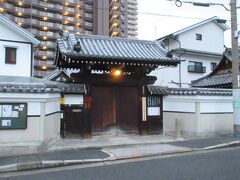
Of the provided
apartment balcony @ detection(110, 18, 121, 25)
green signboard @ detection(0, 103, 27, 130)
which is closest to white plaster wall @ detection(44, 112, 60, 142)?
green signboard @ detection(0, 103, 27, 130)

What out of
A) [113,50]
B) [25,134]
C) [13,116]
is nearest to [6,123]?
[13,116]

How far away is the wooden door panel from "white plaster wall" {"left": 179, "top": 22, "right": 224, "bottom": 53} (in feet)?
59.6

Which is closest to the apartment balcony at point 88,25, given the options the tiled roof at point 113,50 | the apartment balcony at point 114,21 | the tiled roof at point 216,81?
the apartment balcony at point 114,21

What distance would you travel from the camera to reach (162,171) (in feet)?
26.8

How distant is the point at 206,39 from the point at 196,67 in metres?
4.15

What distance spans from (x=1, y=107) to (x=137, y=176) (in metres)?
5.88

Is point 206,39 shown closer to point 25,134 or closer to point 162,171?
point 25,134

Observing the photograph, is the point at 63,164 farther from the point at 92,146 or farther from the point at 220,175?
the point at 220,175

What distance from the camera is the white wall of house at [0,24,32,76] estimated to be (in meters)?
23.7

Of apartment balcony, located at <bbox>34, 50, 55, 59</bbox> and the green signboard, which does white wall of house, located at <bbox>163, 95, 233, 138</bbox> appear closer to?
the green signboard

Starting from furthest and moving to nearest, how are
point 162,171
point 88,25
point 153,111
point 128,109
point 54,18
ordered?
point 88,25
point 54,18
point 153,111
point 128,109
point 162,171

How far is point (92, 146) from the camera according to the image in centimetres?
1216

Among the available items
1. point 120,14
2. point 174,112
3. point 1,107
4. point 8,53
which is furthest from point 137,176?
point 120,14

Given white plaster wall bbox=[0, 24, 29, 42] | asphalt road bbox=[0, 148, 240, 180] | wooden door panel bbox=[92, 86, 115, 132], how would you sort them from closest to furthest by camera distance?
asphalt road bbox=[0, 148, 240, 180]
wooden door panel bbox=[92, 86, 115, 132]
white plaster wall bbox=[0, 24, 29, 42]
